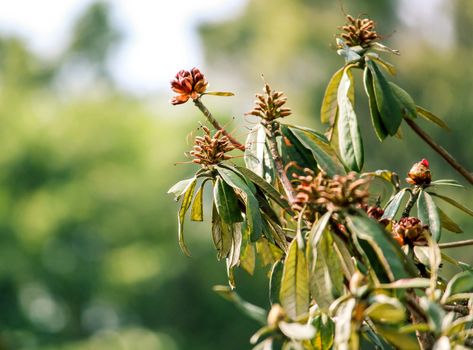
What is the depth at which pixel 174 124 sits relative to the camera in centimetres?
2472

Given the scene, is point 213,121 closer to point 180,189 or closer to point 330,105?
point 180,189

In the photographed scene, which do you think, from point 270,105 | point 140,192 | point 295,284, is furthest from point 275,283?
point 140,192

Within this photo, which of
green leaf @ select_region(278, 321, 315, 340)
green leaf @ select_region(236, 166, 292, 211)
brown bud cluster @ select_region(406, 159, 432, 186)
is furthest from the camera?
brown bud cluster @ select_region(406, 159, 432, 186)

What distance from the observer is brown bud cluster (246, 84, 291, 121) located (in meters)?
1.49

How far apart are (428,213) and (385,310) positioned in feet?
1.84

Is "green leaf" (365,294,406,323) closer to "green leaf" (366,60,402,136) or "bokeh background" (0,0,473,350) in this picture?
"green leaf" (366,60,402,136)

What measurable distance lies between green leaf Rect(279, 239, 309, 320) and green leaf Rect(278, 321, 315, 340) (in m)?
0.24

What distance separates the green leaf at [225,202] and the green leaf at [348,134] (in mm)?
176

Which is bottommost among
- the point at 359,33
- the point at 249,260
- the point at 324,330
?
the point at 324,330

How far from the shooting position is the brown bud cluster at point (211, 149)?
1.46m

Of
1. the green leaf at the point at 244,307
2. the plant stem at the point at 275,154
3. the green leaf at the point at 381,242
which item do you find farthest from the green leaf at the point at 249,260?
the green leaf at the point at 244,307

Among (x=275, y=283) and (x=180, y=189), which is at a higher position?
(x=180, y=189)

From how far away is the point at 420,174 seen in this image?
1.64 meters

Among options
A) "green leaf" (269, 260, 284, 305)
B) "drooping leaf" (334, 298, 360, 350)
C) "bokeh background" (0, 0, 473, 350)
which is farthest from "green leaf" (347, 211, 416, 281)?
"bokeh background" (0, 0, 473, 350)
